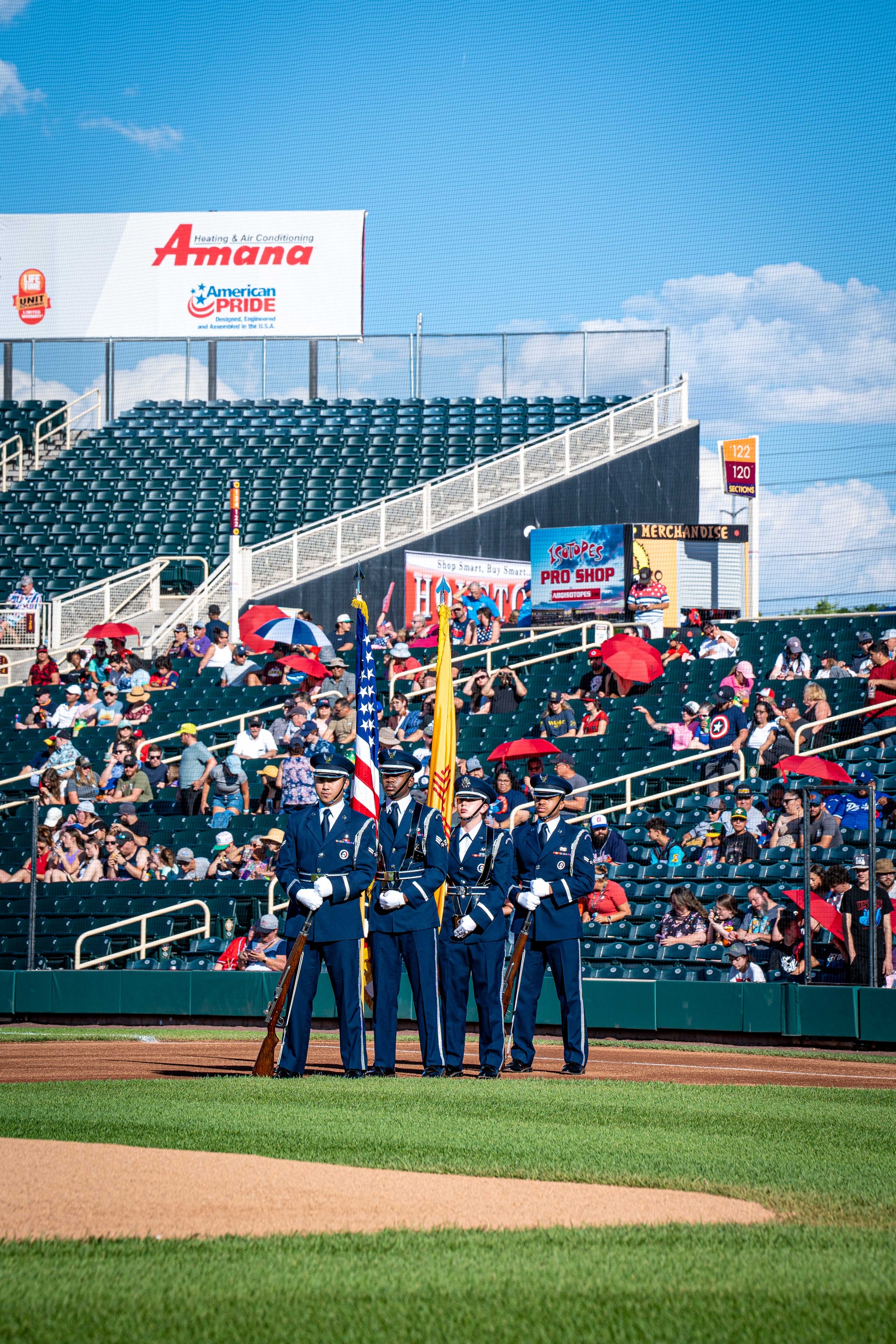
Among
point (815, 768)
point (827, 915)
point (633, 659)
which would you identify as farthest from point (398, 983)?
point (633, 659)

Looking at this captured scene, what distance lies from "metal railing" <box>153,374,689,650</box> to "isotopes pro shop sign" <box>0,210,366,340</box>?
12.7m

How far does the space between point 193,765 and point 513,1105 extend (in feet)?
40.7

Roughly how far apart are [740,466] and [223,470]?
39.0ft

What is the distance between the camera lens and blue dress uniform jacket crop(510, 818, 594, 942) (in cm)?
1090

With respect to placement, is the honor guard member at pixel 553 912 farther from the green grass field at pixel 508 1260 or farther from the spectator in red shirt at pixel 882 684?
the spectator in red shirt at pixel 882 684

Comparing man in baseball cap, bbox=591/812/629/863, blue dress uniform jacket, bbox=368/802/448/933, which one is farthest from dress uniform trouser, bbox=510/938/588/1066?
man in baseball cap, bbox=591/812/629/863

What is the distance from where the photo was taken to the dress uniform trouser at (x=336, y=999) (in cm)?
988

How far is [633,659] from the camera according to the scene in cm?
2002

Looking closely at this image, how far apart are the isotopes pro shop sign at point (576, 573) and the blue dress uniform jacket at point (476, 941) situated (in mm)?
12732

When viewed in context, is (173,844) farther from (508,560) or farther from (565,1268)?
(565,1268)

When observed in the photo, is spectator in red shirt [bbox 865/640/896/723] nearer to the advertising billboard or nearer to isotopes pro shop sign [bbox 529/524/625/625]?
isotopes pro shop sign [bbox 529/524/625/625]

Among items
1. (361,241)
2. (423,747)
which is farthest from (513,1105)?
(361,241)

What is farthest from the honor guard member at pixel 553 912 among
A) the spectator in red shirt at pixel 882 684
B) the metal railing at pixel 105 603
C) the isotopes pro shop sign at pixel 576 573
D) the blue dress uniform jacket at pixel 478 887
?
the metal railing at pixel 105 603

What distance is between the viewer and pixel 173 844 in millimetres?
19547
